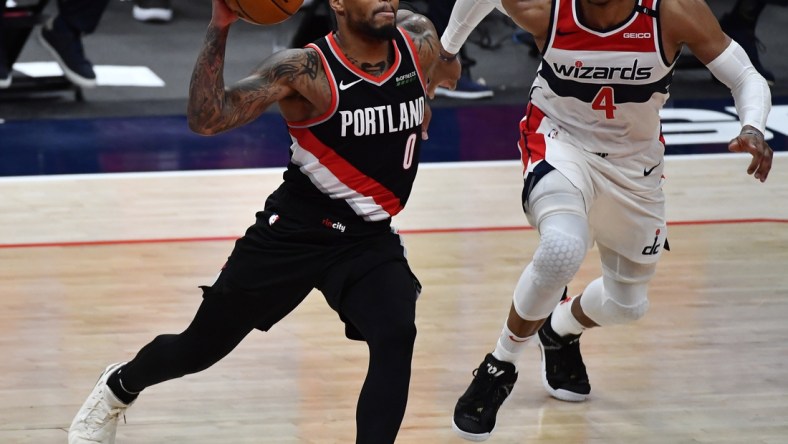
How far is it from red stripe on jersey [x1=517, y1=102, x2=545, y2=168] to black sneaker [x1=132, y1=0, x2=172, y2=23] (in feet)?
25.5

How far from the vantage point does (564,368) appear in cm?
479

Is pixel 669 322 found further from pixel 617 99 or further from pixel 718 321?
pixel 617 99

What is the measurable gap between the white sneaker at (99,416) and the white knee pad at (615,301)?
1733 millimetres

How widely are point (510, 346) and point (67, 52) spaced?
575 centimetres

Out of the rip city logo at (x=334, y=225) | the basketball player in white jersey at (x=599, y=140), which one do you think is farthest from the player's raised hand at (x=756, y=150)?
the rip city logo at (x=334, y=225)

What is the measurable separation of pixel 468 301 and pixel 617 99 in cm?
178

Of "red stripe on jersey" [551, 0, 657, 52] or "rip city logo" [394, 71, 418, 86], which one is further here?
"red stripe on jersey" [551, 0, 657, 52]

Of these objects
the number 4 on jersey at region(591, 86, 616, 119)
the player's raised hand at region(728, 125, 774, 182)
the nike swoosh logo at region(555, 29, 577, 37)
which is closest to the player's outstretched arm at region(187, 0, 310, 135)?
the nike swoosh logo at region(555, 29, 577, 37)

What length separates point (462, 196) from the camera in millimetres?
7324

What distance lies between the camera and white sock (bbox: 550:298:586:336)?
15.6ft

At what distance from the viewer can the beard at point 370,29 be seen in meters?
3.74

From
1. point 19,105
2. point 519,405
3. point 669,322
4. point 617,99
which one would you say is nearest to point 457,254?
point 669,322

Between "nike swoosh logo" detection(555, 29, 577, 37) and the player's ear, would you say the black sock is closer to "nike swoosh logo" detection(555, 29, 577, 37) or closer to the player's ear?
the player's ear

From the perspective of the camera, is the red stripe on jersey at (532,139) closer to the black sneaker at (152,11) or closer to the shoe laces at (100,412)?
the shoe laces at (100,412)
